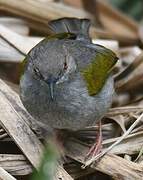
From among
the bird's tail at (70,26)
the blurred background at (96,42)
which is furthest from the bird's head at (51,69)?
the bird's tail at (70,26)

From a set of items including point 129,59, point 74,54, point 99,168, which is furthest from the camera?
point 129,59

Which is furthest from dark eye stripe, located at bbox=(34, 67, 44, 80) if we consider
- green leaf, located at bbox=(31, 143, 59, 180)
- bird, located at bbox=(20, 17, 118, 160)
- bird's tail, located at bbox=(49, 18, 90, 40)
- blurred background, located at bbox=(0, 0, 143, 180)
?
green leaf, located at bbox=(31, 143, 59, 180)

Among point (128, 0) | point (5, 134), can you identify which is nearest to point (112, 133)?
point (5, 134)

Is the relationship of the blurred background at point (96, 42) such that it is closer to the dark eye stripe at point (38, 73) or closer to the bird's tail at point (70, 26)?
the bird's tail at point (70, 26)

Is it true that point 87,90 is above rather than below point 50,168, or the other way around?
below

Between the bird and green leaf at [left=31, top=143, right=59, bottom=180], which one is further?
the bird

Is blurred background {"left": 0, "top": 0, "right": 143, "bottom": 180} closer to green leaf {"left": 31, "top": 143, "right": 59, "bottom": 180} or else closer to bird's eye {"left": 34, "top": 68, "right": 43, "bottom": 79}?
bird's eye {"left": 34, "top": 68, "right": 43, "bottom": 79}

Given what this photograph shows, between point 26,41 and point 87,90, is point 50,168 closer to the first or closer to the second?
point 87,90
